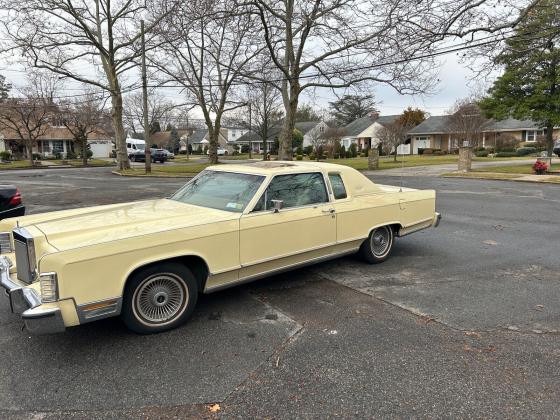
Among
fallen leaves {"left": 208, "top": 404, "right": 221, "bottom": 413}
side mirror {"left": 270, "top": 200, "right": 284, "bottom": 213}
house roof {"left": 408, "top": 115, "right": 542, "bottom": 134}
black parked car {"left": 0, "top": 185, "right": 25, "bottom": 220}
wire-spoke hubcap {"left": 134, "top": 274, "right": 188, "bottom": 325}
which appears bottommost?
fallen leaves {"left": 208, "top": 404, "right": 221, "bottom": 413}

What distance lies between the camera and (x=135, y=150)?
5203cm

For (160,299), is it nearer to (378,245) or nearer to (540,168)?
(378,245)

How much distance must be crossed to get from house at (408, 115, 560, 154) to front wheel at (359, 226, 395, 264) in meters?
42.1

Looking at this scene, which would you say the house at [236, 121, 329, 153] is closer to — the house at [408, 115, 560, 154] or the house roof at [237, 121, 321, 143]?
the house roof at [237, 121, 321, 143]

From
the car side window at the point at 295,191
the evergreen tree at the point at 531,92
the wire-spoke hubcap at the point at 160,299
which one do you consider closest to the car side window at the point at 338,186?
the car side window at the point at 295,191

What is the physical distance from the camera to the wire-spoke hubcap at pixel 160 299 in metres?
3.81

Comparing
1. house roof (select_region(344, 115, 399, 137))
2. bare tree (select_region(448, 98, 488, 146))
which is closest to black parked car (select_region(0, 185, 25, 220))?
bare tree (select_region(448, 98, 488, 146))

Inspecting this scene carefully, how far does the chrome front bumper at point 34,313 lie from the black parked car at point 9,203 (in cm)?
487

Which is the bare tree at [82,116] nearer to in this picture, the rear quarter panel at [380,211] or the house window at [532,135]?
the rear quarter panel at [380,211]

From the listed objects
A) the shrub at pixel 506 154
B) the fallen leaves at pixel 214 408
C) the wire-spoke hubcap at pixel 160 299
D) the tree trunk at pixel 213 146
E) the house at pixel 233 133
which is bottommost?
the fallen leaves at pixel 214 408

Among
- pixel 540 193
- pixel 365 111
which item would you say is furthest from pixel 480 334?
pixel 365 111

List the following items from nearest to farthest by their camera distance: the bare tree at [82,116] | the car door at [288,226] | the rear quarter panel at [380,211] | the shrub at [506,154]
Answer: the car door at [288,226] → the rear quarter panel at [380,211] → the bare tree at [82,116] → the shrub at [506,154]

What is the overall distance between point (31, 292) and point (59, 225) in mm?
815

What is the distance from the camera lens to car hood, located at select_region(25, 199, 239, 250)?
362cm
